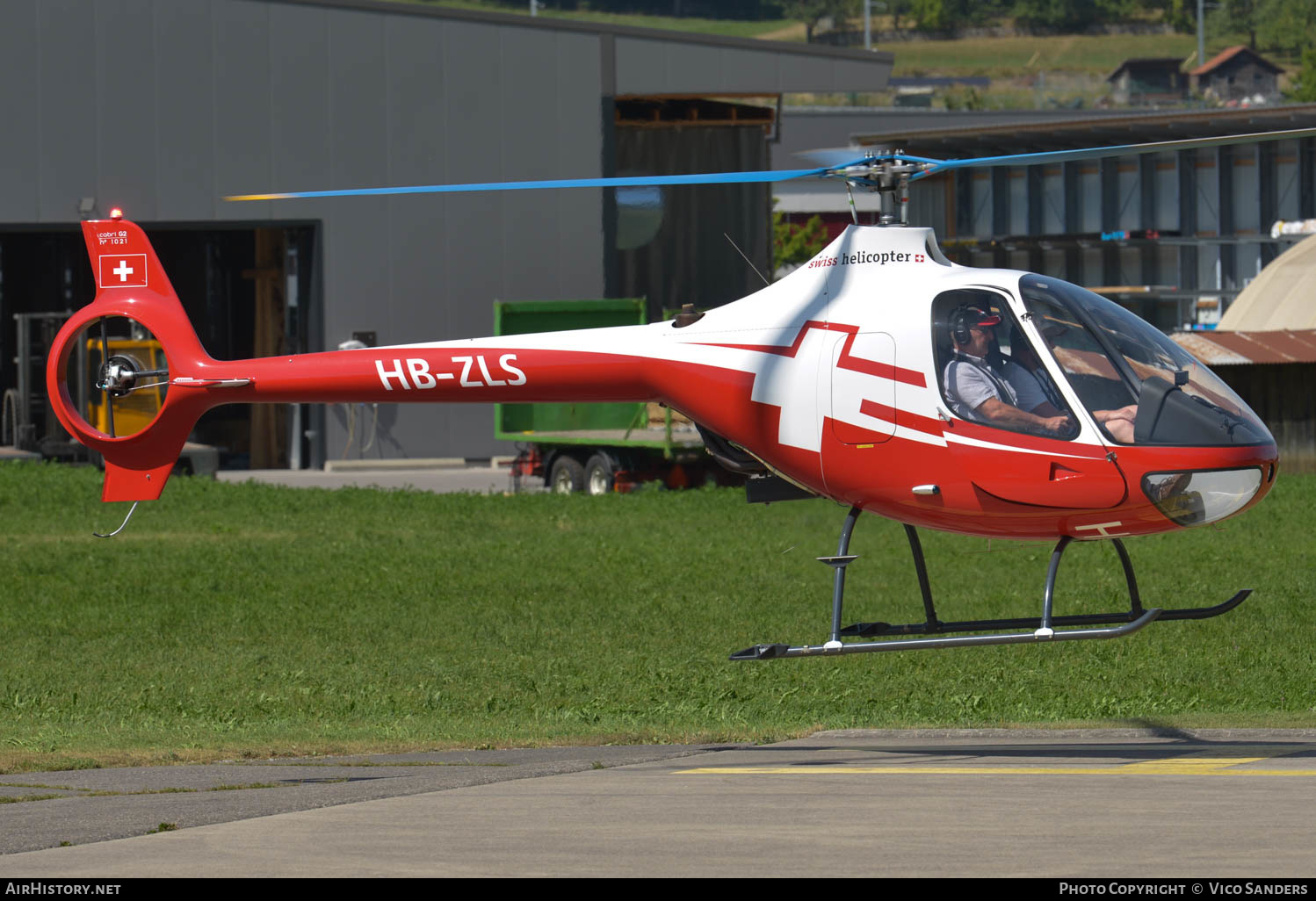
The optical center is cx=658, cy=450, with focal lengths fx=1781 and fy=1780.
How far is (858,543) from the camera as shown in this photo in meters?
23.2

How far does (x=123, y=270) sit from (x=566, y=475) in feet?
54.8

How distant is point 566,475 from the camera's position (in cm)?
2995

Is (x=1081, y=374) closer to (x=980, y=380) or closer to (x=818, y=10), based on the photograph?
(x=980, y=380)

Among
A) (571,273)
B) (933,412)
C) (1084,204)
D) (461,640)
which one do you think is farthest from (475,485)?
(933,412)

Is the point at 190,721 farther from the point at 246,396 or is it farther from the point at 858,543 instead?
the point at 858,543

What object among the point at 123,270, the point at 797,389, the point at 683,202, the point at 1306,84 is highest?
the point at 1306,84

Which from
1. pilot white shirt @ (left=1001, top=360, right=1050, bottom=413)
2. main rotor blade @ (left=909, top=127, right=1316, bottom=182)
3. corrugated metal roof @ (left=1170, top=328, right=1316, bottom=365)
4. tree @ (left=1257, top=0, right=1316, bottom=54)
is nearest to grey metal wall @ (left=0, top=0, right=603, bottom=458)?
corrugated metal roof @ (left=1170, top=328, right=1316, bottom=365)

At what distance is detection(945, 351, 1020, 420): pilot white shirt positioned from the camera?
33.8 feet

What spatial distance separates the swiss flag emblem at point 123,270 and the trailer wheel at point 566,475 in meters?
15.8

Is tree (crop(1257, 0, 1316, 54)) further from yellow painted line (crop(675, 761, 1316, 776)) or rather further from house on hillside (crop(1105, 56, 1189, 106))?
yellow painted line (crop(675, 761, 1316, 776))

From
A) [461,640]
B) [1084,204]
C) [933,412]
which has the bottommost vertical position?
[461,640]

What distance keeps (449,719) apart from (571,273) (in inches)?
949

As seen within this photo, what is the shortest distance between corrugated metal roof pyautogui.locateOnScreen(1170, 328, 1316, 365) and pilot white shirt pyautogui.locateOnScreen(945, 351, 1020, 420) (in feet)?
64.5

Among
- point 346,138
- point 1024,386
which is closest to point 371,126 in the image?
point 346,138
